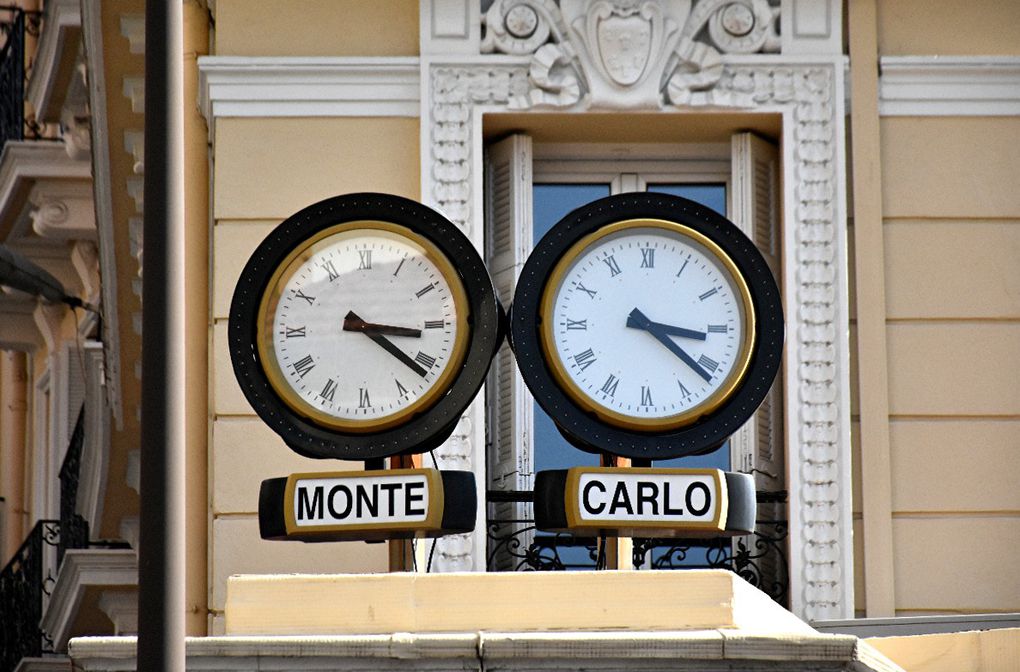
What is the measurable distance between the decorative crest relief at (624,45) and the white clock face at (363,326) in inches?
124

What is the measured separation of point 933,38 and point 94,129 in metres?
5.59

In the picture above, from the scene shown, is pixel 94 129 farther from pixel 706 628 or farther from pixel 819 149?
pixel 706 628

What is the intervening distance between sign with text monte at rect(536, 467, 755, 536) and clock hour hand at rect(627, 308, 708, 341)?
2.47 feet

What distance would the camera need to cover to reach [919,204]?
14305 mm

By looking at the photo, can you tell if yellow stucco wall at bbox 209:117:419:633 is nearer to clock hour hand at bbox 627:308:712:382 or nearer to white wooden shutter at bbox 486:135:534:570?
white wooden shutter at bbox 486:135:534:570

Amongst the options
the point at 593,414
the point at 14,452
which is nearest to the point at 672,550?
the point at 593,414

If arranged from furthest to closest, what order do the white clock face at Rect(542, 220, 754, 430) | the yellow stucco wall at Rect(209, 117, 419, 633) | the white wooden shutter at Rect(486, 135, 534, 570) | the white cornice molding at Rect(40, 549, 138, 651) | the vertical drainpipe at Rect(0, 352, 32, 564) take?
the vertical drainpipe at Rect(0, 352, 32, 564)
the white cornice molding at Rect(40, 549, 138, 651)
the white wooden shutter at Rect(486, 135, 534, 570)
the yellow stucco wall at Rect(209, 117, 419, 633)
the white clock face at Rect(542, 220, 754, 430)

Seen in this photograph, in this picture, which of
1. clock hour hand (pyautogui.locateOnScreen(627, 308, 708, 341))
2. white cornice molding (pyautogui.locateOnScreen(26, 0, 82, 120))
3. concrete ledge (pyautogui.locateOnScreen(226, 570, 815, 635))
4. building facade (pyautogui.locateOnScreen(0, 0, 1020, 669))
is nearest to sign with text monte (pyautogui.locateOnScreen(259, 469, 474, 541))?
concrete ledge (pyautogui.locateOnScreen(226, 570, 815, 635))

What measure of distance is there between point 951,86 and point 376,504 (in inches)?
218

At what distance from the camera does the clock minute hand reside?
442 inches

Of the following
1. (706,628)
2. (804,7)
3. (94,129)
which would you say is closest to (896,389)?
(804,7)

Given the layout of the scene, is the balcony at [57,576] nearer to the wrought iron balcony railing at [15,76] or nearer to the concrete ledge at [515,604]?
the wrought iron balcony railing at [15,76]

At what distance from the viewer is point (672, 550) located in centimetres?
1402

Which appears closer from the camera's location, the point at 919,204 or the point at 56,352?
the point at 919,204
